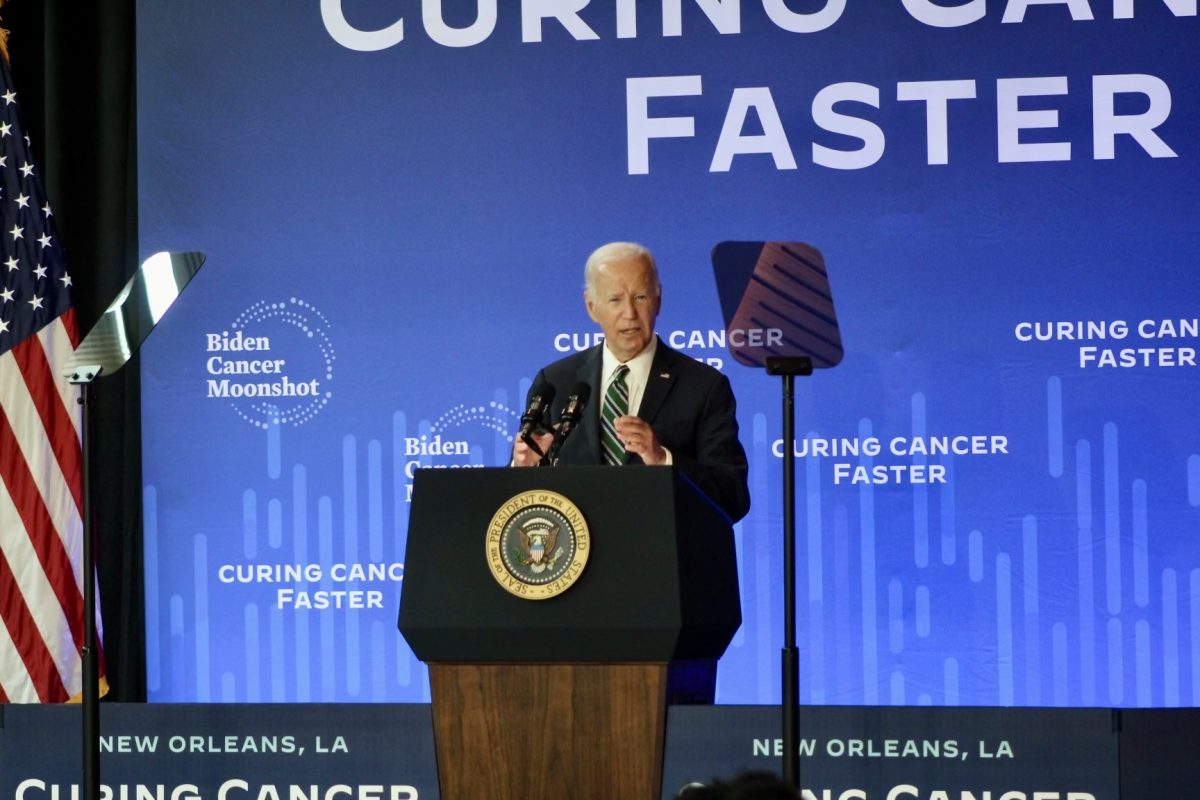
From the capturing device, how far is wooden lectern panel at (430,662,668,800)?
312 cm

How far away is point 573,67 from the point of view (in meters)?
5.58

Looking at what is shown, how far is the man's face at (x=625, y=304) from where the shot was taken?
459 cm

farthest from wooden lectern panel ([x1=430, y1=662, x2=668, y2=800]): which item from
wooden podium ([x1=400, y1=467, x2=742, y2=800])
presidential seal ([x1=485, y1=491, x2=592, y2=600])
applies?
presidential seal ([x1=485, y1=491, x2=592, y2=600])

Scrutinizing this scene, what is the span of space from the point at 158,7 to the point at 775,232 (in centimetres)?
236

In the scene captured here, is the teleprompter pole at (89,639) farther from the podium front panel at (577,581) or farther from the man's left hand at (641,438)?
the man's left hand at (641,438)

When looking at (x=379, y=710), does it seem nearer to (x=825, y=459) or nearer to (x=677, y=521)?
(x=677, y=521)

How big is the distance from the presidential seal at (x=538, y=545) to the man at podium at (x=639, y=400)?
26 centimetres

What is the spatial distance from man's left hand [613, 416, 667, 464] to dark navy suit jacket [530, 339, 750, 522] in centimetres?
31

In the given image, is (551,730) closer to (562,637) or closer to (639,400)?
(562,637)

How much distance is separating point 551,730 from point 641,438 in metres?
0.76

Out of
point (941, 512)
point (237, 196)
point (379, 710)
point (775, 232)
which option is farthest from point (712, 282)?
point (379, 710)

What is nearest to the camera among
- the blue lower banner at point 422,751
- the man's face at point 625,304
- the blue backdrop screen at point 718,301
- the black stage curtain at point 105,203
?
the blue lower banner at point 422,751

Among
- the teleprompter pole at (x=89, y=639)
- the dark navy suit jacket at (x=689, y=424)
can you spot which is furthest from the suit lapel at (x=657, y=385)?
the teleprompter pole at (x=89, y=639)

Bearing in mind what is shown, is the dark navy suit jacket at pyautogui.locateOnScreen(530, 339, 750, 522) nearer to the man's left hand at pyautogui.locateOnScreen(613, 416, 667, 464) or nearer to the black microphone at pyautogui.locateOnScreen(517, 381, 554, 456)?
the man's left hand at pyautogui.locateOnScreen(613, 416, 667, 464)
